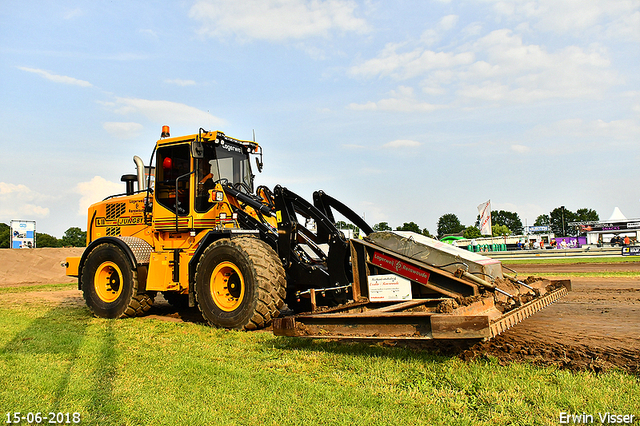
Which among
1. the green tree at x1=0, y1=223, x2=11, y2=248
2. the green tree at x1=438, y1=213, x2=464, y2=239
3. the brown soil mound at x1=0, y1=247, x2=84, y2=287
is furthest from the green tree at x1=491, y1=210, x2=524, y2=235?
the brown soil mound at x1=0, y1=247, x2=84, y2=287

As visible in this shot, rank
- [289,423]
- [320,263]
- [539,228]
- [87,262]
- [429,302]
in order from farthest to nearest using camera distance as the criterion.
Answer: [539,228]
[87,262]
[320,263]
[429,302]
[289,423]

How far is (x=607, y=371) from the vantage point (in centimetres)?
436

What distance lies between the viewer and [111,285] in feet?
30.5

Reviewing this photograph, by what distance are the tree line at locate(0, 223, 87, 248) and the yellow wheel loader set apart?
54988 millimetres

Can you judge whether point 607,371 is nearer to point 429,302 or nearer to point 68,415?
point 429,302

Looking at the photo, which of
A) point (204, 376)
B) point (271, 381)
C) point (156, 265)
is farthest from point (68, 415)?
point (156, 265)

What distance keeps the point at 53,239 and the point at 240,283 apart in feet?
270

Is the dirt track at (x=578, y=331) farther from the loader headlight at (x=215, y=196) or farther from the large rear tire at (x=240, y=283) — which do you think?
the loader headlight at (x=215, y=196)

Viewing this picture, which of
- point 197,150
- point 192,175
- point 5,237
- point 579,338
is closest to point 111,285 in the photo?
point 192,175

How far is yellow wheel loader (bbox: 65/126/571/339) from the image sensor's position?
523 cm

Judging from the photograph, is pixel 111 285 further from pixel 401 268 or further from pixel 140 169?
pixel 401 268

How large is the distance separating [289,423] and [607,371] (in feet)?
9.88

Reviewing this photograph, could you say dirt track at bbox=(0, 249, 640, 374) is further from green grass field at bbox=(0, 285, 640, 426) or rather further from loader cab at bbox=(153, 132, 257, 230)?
loader cab at bbox=(153, 132, 257, 230)

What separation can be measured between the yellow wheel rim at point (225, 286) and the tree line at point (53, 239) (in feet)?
189
